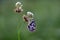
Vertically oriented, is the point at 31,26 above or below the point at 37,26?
below

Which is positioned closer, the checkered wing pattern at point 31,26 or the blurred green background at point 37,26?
the checkered wing pattern at point 31,26

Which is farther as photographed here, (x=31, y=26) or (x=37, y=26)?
(x=37, y=26)

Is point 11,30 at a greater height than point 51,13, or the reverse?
point 51,13

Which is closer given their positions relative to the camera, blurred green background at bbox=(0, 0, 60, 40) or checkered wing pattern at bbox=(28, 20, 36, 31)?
checkered wing pattern at bbox=(28, 20, 36, 31)

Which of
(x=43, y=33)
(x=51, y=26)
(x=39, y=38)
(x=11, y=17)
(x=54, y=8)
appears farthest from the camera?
(x=54, y=8)

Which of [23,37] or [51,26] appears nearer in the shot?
[23,37]

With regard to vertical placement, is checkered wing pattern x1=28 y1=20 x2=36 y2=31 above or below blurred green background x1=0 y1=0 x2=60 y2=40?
below

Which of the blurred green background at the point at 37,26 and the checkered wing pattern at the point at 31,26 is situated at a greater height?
the blurred green background at the point at 37,26

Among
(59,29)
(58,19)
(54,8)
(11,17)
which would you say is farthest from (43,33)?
(54,8)

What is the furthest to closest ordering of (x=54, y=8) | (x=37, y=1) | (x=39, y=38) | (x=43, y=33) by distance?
(x=37, y=1), (x=54, y=8), (x=43, y=33), (x=39, y=38)

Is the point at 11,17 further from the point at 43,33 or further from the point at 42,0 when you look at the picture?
the point at 42,0

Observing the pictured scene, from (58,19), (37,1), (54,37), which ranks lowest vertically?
(54,37)
